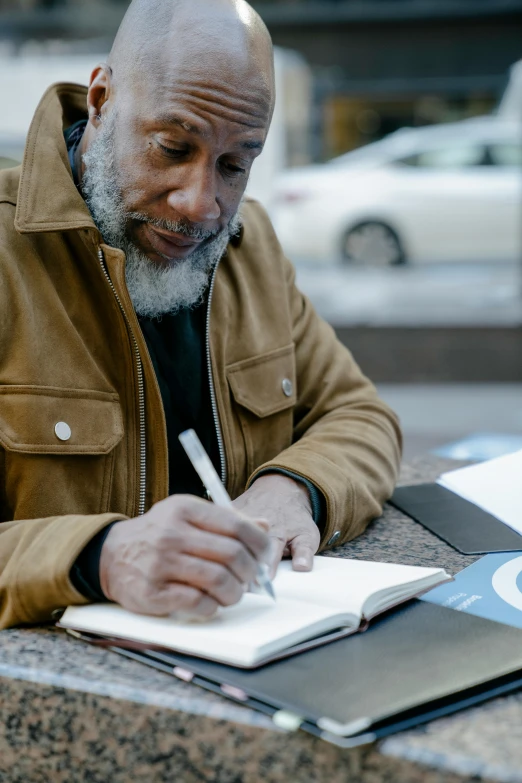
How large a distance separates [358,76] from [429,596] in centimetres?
1137

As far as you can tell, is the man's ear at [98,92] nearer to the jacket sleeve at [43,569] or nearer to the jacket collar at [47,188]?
the jacket collar at [47,188]

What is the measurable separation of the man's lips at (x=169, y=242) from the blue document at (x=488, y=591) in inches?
32.4

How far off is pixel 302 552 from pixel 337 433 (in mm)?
555

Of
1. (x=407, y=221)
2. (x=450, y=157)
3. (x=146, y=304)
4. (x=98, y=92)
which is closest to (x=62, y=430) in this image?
(x=146, y=304)

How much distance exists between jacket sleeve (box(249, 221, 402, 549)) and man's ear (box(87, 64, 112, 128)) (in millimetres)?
615

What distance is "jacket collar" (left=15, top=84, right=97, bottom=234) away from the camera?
5.64 feet

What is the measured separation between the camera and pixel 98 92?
6.40ft

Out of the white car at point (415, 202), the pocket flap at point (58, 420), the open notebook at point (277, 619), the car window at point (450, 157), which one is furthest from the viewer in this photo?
the car window at point (450, 157)

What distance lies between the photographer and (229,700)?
107 centimetres

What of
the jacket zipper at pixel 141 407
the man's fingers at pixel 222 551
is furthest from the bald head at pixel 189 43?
the man's fingers at pixel 222 551

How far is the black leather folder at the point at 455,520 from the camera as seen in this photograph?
1.67 meters

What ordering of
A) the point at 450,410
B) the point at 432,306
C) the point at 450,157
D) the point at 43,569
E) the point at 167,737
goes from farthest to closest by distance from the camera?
the point at 450,157, the point at 432,306, the point at 450,410, the point at 43,569, the point at 167,737

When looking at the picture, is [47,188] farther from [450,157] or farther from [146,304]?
[450,157]

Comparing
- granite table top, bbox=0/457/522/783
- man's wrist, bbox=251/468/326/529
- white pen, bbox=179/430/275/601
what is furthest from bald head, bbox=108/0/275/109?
granite table top, bbox=0/457/522/783
